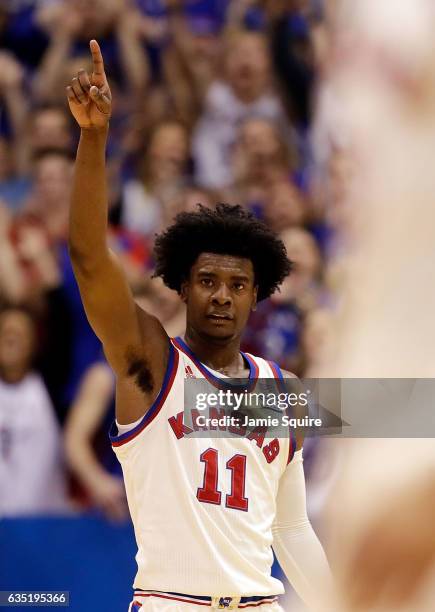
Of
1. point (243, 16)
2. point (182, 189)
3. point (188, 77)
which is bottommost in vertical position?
point (182, 189)

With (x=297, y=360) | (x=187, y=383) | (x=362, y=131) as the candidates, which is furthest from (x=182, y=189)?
(x=362, y=131)

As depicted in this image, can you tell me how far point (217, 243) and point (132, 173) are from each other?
2.41m

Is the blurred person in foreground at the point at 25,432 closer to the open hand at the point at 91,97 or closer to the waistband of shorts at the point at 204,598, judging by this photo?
the waistband of shorts at the point at 204,598

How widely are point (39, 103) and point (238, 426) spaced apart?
10.1 feet

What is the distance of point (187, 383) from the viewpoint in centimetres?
231

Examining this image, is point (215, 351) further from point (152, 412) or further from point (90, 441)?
point (90, 441)

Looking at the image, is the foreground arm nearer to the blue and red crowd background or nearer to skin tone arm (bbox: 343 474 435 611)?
the blue and red crowd background

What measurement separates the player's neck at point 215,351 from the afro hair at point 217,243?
195 millimetres

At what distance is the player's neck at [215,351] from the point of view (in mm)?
2408

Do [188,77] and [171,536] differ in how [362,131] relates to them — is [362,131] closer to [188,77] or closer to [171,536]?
[171,536]

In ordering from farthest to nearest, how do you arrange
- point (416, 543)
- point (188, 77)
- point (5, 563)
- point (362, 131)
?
point (188, 77), point (5, 563), point (362, 131), point (416, 543)

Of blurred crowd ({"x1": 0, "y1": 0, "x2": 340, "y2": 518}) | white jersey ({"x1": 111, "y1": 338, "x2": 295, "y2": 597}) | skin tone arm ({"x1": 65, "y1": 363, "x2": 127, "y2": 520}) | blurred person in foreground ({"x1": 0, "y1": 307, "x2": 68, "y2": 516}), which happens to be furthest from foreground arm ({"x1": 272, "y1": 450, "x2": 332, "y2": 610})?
blurred person in foreground ({"x1": 0, "y1": 307, "x2": 68, "y2": 516})

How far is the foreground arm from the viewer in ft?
8.14

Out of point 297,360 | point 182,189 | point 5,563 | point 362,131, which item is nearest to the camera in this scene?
point 362,131
